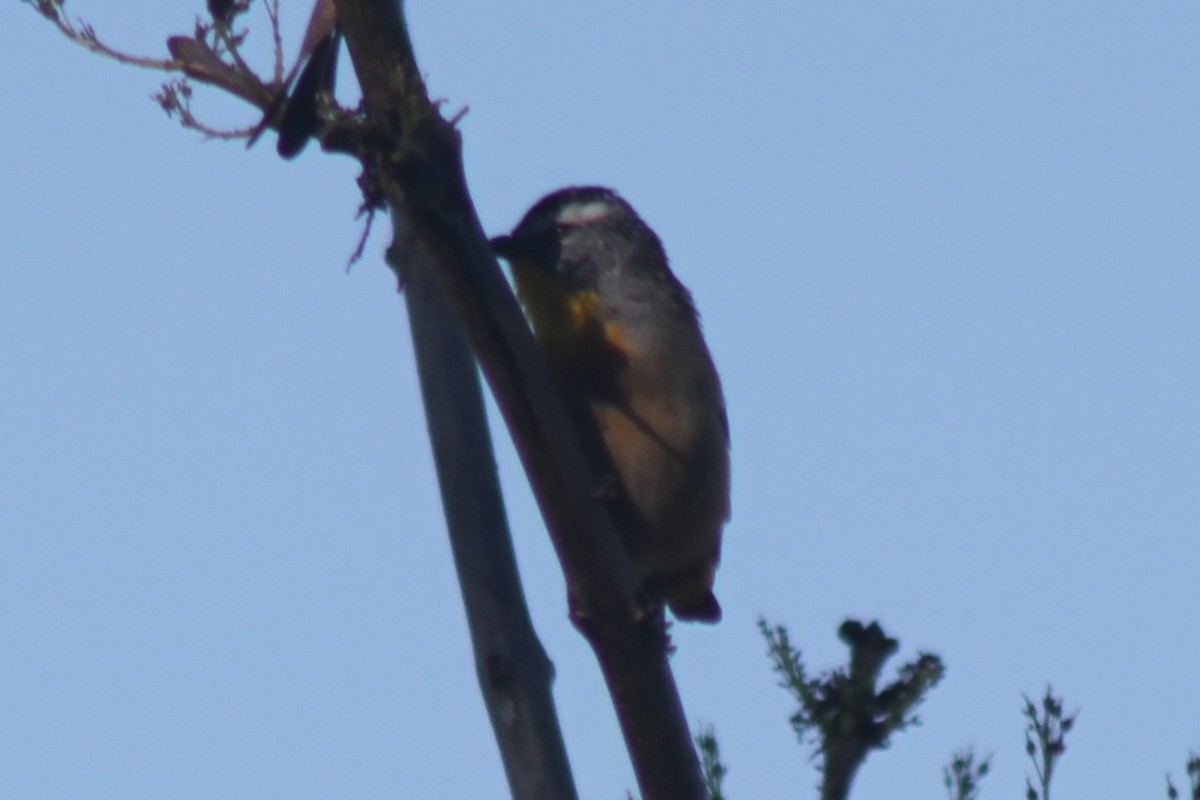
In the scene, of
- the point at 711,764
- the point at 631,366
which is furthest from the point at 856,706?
the point at 631,366

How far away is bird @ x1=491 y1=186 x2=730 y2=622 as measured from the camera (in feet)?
15.6

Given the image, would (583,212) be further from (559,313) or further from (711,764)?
(711,764)

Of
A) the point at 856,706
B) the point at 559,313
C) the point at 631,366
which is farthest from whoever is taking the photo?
the point at 559,313

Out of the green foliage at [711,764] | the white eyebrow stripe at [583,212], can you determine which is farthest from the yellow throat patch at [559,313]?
the green foliage at [711,764]

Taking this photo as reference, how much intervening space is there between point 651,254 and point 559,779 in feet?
7.44

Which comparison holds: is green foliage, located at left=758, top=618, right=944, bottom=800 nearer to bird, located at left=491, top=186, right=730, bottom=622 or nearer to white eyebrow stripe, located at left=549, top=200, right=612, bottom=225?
bird, located at left=491, top=186, right=730, bottom=622

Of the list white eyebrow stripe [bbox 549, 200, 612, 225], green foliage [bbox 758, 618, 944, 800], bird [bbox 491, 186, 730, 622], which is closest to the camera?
green foliage [bbox 758, 618, 944, 800]

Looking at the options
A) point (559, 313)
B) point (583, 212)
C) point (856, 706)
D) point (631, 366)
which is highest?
point (583, 212)

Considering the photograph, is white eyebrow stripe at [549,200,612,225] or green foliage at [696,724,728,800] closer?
green foliage at [696,724,728,800]

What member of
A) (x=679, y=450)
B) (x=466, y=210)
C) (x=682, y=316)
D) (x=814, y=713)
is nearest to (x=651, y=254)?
(x=682, y=316)

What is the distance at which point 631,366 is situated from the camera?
481 cm

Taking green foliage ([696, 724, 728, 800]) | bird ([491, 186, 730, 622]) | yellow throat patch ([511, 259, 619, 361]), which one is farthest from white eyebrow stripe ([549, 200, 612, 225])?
green foliage ([696, 724, 728, 800])

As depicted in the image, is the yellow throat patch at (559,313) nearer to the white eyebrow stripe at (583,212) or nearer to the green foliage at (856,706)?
the white eyebrow stripe at (583,212)

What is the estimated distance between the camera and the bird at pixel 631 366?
4758mm
